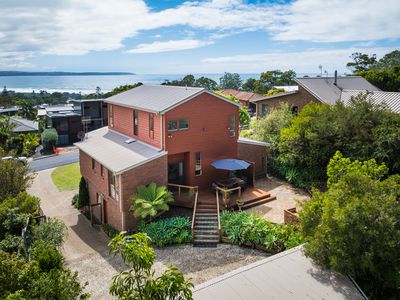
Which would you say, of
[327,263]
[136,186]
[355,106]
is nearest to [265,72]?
[355,106]

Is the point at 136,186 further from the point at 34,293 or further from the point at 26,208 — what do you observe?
the point at 34,293

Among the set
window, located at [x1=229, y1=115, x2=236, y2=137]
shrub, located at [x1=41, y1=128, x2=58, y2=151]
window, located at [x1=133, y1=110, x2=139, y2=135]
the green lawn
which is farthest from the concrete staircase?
shrub, located at [x1=41, y1=128, x2=58, y2=151]

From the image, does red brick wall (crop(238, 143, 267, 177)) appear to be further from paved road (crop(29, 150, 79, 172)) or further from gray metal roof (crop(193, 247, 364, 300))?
paved road (crop(29, 150, 79, 172))

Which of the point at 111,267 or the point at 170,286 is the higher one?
the point at 170,286

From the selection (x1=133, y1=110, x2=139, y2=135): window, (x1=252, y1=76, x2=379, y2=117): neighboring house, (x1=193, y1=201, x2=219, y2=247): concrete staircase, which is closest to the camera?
(x1=193, y1=201, x2=219, y2=247): concrete staircase

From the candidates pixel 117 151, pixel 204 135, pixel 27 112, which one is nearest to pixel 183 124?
pixel 204 135

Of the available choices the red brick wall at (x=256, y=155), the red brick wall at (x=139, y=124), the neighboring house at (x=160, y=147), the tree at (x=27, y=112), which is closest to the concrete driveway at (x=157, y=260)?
the neighboring house at (x=160, y=147)

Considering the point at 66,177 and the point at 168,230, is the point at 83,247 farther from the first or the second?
the point at 66,177
